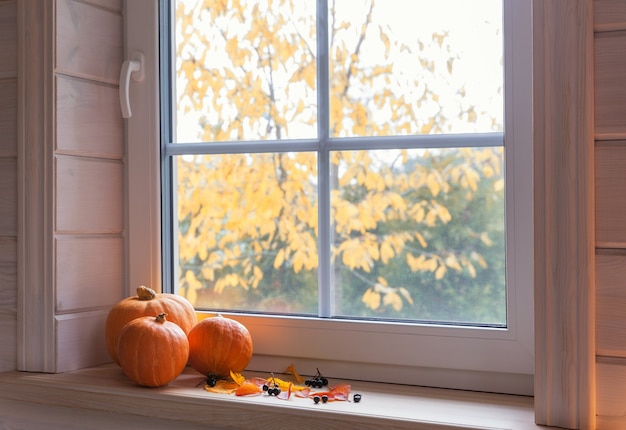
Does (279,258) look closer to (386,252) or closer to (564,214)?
(386,252)

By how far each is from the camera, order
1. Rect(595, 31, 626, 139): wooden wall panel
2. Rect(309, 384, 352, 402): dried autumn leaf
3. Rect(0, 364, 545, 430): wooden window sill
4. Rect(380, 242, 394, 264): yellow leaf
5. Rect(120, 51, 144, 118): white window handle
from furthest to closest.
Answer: Rect(120, 51, 144, 118): white window handle, Rect(380, 242, 394, 264): yellow leaf, Rect(309, 384, 352, 402): dried autumn leaf, Rect(0, 364, 545, 430): wooden window sill, Rect(595, 31, 626, 139): wooden wall panel

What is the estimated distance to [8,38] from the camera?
1.40m

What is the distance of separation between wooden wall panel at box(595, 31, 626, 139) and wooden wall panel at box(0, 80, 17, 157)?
1.00 meters

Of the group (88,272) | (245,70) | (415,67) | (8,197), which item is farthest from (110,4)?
(415,67)

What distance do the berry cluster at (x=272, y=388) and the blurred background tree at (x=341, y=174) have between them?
17 cm


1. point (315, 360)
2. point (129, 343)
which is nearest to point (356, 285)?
point (315, 360)

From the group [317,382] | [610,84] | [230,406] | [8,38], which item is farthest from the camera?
[8,38]

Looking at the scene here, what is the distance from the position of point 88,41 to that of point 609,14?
93 cm

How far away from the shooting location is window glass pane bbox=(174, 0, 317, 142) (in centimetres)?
138

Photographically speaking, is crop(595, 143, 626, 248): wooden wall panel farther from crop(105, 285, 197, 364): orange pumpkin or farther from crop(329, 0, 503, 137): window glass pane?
crop(105, 285, 197, 364): orange pumpkin

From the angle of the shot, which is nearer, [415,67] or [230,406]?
[230,406]

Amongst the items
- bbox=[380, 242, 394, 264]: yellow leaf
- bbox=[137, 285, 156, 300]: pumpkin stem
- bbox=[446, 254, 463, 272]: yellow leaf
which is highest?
bbox=[380, 242, 394, 264]: yellow leaf

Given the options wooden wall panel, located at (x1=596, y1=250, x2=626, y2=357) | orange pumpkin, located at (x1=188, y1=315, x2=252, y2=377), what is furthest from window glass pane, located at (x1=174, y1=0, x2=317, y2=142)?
wooden wall panel, located at (x1=596, y1=250, x2=626, y2=357)

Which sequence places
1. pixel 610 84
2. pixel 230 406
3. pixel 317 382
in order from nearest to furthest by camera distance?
pixel 610 84 < pixel 230 406 < pixel 317 382
